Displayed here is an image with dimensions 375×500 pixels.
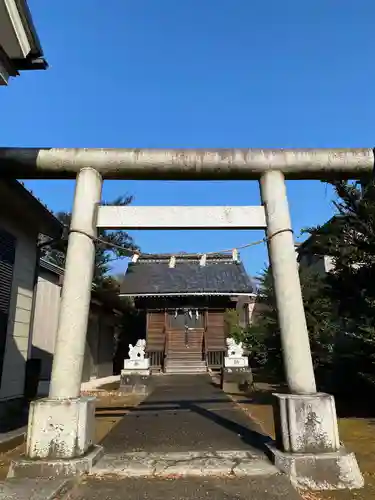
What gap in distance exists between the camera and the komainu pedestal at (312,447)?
4.03m

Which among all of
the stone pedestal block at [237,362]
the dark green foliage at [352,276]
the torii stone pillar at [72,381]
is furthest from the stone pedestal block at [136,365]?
the torii stone pillar at [72,381]

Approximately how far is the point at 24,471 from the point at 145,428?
330 cm

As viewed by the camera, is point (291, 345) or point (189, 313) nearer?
point (291, 345)

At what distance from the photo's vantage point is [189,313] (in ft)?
67.5

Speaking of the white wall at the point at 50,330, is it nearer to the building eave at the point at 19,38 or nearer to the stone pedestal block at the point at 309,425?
the building eave at the point at 19,38

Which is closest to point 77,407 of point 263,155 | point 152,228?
point 152,228

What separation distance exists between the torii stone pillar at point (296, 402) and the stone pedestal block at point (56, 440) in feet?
7.79

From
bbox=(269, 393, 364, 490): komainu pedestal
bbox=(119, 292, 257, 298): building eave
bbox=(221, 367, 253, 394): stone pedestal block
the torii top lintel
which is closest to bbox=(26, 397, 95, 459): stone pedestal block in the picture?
bbox=(269, 393, 364, 490): komainu pedestal

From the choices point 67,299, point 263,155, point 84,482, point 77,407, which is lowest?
point 84,482

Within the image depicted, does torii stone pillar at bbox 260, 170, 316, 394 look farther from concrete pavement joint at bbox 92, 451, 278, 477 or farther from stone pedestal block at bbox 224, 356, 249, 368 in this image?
stone pedestal block at bbox 224, 356, 249, 368

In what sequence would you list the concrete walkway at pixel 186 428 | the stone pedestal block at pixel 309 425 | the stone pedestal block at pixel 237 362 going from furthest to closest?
the stone pedestal block at pixel 237 362
the concrete walkway at pixel 186 428
the stone pedestal block at pixel 309 425

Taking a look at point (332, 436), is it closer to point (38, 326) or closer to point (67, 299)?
point (67, 299)

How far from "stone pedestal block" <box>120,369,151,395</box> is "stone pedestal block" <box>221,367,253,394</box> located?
2874 mm

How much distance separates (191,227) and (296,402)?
8.97 feet
